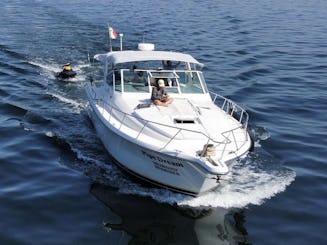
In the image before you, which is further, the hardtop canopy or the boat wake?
the boat wake

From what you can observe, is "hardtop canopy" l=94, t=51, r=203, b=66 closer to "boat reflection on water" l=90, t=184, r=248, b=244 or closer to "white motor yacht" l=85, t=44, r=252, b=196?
"white motor yacht" l=85, t=44, r=252, b=196

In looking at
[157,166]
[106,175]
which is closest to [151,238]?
[157,166]

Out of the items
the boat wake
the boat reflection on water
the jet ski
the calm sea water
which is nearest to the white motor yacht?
the boat reflection on water

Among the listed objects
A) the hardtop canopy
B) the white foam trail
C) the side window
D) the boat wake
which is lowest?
the boat wake

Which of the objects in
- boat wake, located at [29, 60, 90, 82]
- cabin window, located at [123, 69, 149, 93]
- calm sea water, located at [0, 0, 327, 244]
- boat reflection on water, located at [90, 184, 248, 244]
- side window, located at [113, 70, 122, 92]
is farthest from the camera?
boat wake, located at [29, 60, 90, 82]

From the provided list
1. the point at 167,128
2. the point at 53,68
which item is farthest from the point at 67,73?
the point at 167,128

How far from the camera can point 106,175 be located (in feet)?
46.6

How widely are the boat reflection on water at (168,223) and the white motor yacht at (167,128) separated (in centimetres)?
67

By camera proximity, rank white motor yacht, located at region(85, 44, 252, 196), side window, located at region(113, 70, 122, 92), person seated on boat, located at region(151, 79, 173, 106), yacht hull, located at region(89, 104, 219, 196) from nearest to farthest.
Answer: yacht hull, located at region(89, 104, 219, 196)
white motor yacht, located at region(85, 44, 252, 196)
person seated on boat, located at region(151, 79, 173, 106)
side window, located at region(113, 70, 122, 92)

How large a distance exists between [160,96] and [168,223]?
453 centimetres

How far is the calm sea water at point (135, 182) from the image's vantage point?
11633 millimetres

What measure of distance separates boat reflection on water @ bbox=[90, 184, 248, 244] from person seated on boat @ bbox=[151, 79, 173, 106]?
3.29m

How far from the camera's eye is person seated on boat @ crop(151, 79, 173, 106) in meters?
14.8

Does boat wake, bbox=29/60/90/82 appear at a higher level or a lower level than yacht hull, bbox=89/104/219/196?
lower
